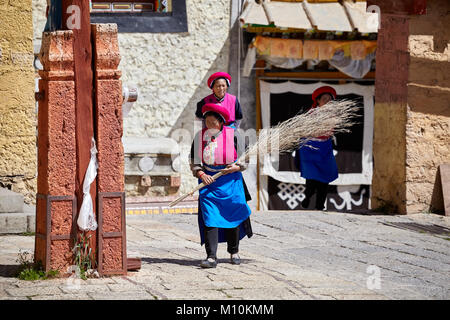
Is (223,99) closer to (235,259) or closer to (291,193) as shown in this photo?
(235,259)

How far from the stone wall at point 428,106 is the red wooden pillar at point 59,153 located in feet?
17.3

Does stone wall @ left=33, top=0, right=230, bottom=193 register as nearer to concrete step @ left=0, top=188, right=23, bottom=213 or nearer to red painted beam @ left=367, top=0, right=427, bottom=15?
red painted beam @ left=367, top=0, right=427, bottom=15

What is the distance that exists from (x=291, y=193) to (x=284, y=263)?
8.03 meters

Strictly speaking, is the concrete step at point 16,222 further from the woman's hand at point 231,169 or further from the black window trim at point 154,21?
the black window trim at point 154,21

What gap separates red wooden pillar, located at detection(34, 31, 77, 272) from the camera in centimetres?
593

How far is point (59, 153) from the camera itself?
5.95 metres

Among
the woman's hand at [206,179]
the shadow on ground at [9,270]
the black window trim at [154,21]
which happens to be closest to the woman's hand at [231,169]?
the woman's hand at [206,179]

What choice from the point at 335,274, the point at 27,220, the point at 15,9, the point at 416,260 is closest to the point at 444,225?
the point at 416,260

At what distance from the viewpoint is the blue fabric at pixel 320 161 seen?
423 inches

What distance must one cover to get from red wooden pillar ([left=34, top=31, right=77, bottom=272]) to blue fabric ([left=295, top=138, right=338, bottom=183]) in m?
5.20

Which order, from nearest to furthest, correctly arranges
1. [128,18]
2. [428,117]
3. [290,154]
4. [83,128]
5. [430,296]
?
[430,296]
[83,128]
[428,117]
[128,18]
[290,154]

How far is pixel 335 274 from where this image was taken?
634 centimetres

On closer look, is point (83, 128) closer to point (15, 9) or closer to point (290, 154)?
point (15, 9)

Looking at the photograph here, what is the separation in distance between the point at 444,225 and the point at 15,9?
546 centimetres
